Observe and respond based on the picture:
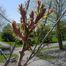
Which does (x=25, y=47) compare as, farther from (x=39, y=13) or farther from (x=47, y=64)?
(x=47, y=64)

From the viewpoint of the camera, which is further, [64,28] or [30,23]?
[64,28]

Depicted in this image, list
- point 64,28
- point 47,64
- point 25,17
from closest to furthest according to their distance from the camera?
point 25,17
point 47,64
point 64,28

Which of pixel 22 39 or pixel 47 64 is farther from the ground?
pixel 22 39

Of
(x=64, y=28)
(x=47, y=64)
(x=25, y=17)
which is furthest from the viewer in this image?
(x=64, y=28)

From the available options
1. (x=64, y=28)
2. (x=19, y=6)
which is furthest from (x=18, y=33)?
(x=64, y=28)

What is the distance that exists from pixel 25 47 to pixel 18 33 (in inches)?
3.5

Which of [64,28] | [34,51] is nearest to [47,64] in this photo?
[64,28]

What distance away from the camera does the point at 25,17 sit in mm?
1396

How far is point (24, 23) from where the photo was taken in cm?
141

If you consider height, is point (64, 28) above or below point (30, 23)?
below

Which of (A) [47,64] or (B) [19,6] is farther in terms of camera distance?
(A) [47,64]

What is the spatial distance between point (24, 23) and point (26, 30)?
40 mm

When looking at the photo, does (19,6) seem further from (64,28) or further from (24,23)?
(64,28)

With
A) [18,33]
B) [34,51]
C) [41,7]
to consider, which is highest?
[41,7]
